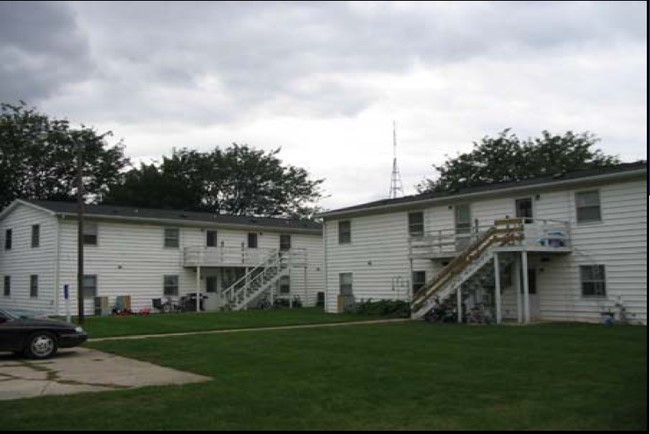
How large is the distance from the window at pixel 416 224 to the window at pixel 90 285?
48.5 feet

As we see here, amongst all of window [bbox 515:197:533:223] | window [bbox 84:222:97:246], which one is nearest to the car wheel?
window [bbox 515:197:533:223]

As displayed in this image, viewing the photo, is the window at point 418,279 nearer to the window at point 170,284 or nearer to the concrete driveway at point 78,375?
the window at point 170,284

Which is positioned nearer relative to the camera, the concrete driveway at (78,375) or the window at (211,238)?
the concrete driveway at (78,375)

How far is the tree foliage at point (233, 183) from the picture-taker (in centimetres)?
5947

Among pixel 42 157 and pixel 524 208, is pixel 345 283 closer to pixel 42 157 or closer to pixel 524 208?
pixel 524 208

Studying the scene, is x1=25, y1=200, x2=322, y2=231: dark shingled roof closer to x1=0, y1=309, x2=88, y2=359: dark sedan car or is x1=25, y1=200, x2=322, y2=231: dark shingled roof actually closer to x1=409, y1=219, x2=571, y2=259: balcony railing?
x1=409, y1=219, x2=571, y2=259: balcony railing

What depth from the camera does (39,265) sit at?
3209cm

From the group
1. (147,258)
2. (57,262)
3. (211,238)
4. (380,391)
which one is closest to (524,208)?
(380,391)

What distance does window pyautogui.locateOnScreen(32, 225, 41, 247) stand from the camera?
32531 millimetres

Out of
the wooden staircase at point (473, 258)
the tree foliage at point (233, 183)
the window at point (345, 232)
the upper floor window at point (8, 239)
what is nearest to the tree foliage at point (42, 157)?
the tree foliage at point (233, 183)

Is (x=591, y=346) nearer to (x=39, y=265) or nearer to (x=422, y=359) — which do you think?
(x=422, y=359)

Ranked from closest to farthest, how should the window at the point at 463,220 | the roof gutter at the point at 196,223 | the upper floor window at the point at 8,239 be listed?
1. the window at the point at 463,220
2. the roof gutter at the point at 196,223
3. the upper floor window at the point at 8,239

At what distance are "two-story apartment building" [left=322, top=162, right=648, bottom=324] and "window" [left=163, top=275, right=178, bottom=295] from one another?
12.0m

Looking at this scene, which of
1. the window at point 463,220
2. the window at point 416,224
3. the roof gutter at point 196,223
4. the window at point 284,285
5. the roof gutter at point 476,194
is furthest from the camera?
the window at point 284,285
